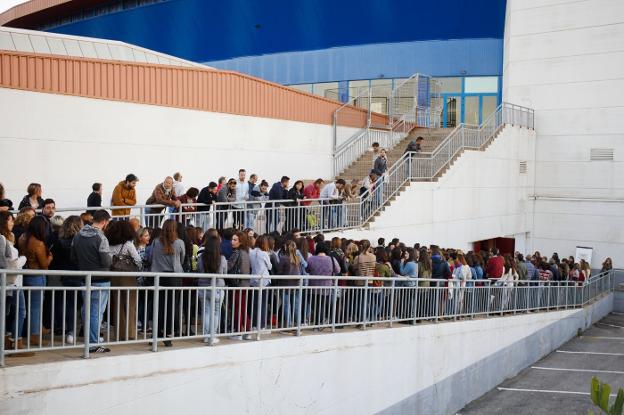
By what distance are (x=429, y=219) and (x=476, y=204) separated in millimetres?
4354

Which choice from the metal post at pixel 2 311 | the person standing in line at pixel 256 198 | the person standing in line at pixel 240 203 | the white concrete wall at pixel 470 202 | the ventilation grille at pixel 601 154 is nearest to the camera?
the metal post at pixel 2 311

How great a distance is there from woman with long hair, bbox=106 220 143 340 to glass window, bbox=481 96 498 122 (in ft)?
92.1

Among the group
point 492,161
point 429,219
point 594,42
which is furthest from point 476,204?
point 594,42

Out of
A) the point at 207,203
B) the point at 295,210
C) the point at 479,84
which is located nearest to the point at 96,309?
the point at 207,203

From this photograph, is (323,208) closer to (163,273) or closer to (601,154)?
(163,273)

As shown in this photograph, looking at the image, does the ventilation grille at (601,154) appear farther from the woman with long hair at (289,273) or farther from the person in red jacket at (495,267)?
the woman with long hair at (289,273)

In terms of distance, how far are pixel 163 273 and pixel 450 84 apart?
28693 mm

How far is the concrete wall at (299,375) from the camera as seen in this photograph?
8188mm

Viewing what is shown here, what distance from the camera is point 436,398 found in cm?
1511

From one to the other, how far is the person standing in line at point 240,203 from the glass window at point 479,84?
19.8m

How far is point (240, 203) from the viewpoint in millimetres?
17531

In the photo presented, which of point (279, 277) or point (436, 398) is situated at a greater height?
point (279, 277)

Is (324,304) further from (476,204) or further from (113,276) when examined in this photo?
(476,204)

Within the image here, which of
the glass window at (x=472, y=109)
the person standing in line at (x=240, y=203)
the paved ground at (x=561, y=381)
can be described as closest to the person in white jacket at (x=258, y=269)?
the person standing in line at (x=240, y=203)
